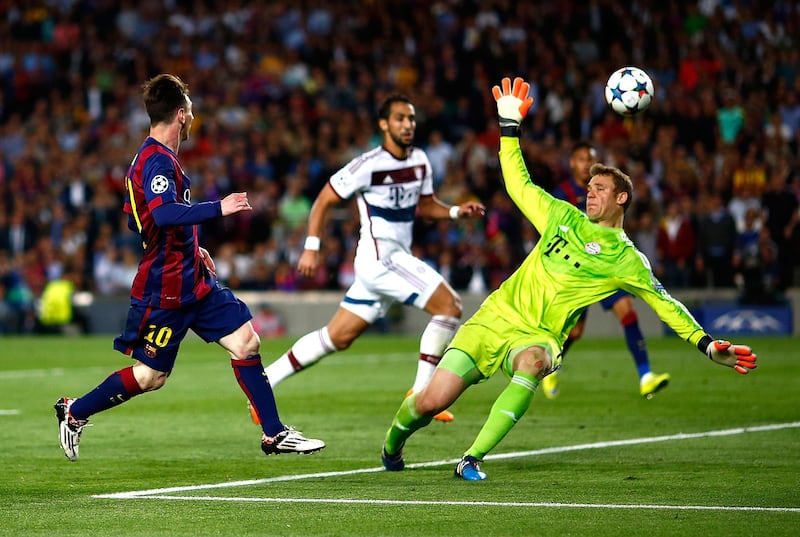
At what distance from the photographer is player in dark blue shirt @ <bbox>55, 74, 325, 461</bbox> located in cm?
854

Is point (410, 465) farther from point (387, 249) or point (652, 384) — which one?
point (652, 384)

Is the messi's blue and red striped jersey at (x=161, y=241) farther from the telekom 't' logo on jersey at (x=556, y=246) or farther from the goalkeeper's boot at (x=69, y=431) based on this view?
the telekom 't' logo on jersey at (x=556, y=246)

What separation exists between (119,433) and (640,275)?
478 centimetres

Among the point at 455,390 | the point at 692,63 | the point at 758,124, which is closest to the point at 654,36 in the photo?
the point at 692,63

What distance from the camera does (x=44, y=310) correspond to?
87.0 ft

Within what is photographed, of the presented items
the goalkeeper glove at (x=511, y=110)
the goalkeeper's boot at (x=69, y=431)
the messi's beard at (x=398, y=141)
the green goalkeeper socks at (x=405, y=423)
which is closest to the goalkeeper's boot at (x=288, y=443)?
the green goalkeeper socks at (x=405, y=423)

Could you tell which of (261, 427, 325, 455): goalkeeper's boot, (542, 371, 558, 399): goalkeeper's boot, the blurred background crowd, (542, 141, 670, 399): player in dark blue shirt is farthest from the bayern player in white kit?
the blurred background crowd

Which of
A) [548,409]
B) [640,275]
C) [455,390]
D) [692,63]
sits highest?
[692,63]

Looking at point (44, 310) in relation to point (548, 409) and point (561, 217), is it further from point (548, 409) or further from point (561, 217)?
point (561, 217)

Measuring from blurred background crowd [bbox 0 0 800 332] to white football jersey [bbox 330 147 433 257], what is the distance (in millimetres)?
7812

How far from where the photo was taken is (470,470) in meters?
8.52

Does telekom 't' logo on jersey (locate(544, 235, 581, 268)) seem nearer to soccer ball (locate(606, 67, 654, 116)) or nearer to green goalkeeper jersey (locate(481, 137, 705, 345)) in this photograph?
green goalkeeper jersey (locate(481, 137, 705, 345))

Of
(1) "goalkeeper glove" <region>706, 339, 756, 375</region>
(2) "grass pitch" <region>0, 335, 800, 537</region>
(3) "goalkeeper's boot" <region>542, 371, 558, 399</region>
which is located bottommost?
(3) "goalkeeper's boot" <region>542, 371, 558, 399</region>

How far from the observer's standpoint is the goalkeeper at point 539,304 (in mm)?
8477
